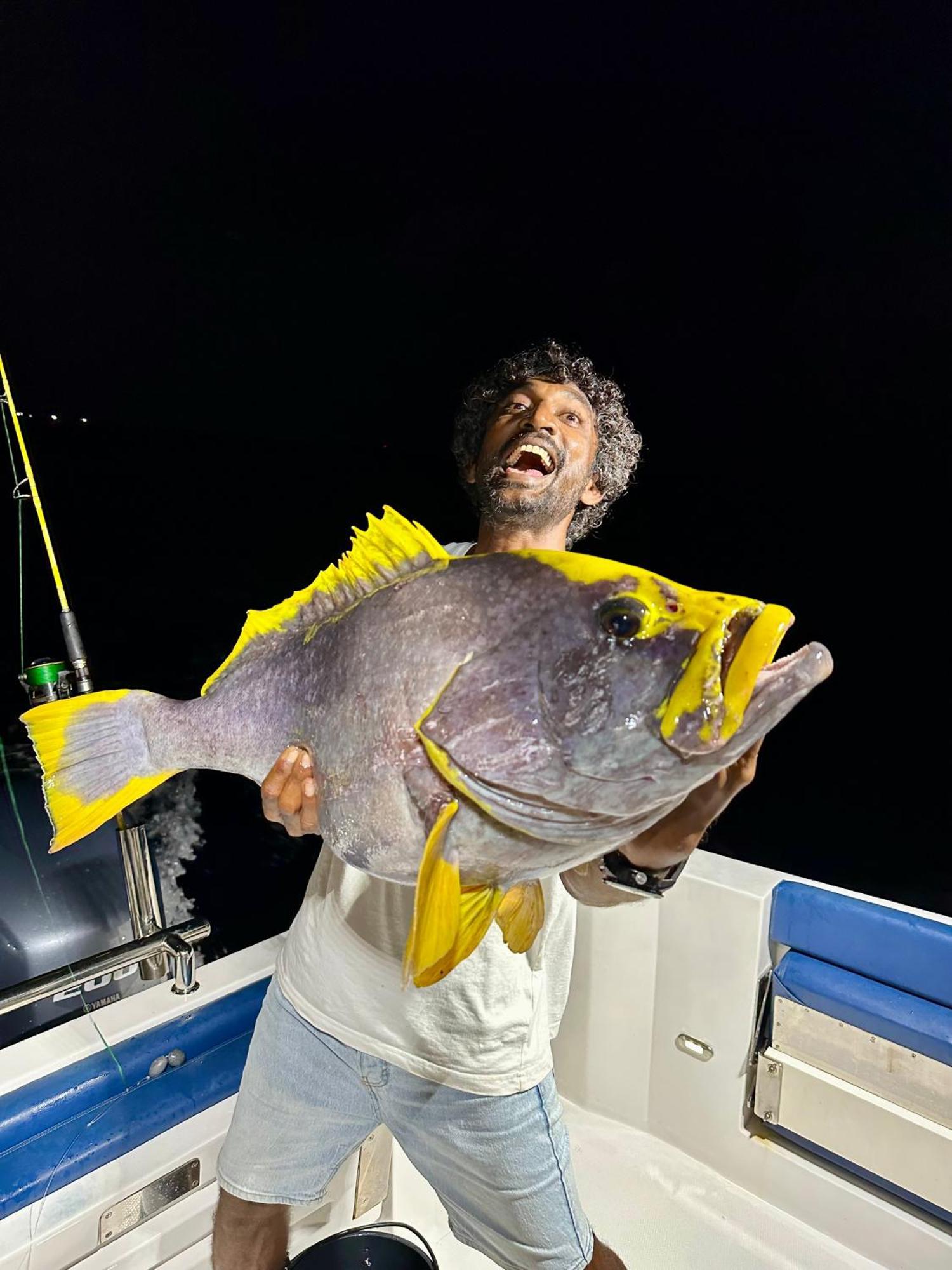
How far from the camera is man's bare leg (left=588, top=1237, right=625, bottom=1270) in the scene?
1405mm

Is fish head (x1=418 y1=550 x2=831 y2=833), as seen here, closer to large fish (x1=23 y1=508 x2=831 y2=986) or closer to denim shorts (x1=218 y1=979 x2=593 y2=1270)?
large fish (x1=23 y1=508 x2=831 y2=986)

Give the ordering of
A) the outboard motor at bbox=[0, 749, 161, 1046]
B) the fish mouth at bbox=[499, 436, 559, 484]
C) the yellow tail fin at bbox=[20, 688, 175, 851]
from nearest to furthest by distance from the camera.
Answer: the yellow tail fin at bbox=[20, 688, 175, 851]
the fish mouth at bbox=[499, 436, 559, 484]
the outboard motor at bbox=[0, 749, 161, 1046]

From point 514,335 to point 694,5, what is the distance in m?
2.25

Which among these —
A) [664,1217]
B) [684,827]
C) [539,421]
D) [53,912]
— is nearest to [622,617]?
[684,827]

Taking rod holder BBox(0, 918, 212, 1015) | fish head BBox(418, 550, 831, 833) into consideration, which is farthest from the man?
fish head BBox(418, 550, 831, 833)

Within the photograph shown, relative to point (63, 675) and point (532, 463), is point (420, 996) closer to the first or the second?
point (63, 675)

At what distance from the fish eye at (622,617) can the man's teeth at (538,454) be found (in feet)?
3.53

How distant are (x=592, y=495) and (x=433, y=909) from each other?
1.61 metres

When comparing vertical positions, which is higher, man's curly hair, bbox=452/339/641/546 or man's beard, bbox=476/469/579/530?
man's curly hair, bbox=452/339/641/546

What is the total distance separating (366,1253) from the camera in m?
1.59

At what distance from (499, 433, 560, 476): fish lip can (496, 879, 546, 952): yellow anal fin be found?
114 cm

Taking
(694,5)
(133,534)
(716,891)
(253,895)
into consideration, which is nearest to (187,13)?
(694,5)

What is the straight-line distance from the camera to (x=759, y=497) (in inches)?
351

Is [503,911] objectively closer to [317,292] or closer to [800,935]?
[800,935]
